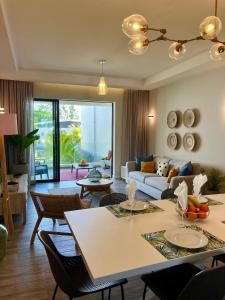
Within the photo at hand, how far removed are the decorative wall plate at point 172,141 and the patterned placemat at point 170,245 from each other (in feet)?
14.5

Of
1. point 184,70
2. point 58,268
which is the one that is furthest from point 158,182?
point 58,268

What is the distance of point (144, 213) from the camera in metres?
2.03

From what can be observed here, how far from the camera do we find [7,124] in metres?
3.21

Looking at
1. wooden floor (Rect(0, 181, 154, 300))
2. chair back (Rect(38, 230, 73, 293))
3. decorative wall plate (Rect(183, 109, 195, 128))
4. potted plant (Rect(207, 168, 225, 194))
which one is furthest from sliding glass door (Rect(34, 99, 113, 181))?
chair back (Rect(38, 230, 73, 293))

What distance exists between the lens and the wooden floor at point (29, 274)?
2180mm

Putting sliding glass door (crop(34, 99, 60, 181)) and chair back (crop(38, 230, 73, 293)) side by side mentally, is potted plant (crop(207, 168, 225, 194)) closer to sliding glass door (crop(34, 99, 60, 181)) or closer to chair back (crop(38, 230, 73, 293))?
chair back (crop(38, 230, 73, 293))

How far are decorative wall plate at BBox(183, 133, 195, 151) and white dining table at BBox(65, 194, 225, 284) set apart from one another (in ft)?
10.6

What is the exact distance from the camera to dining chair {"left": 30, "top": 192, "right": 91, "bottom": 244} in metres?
2.86

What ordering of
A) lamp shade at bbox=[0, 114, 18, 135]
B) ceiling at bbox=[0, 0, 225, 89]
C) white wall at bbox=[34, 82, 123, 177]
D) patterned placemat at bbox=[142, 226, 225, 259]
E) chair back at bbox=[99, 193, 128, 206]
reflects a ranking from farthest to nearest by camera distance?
white wall at bbox=[34, 82, 123, 177], lamp shade at bbox=[0, 114, 18, 135], ceiling at bbox=[0, 0, 225, 89], chair back at bbox=[99, 193, 128, 206], patterned placemat at bbox=[142, 226, 225, 259]

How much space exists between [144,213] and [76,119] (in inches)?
281

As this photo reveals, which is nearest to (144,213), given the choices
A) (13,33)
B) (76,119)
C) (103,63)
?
(13,33)

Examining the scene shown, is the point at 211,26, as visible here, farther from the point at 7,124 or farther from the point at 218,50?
the point at 7,124

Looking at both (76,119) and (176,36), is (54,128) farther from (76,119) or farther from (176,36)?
(176,36)

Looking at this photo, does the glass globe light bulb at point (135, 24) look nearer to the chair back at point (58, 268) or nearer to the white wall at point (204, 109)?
the chair back at point (58, 268)
